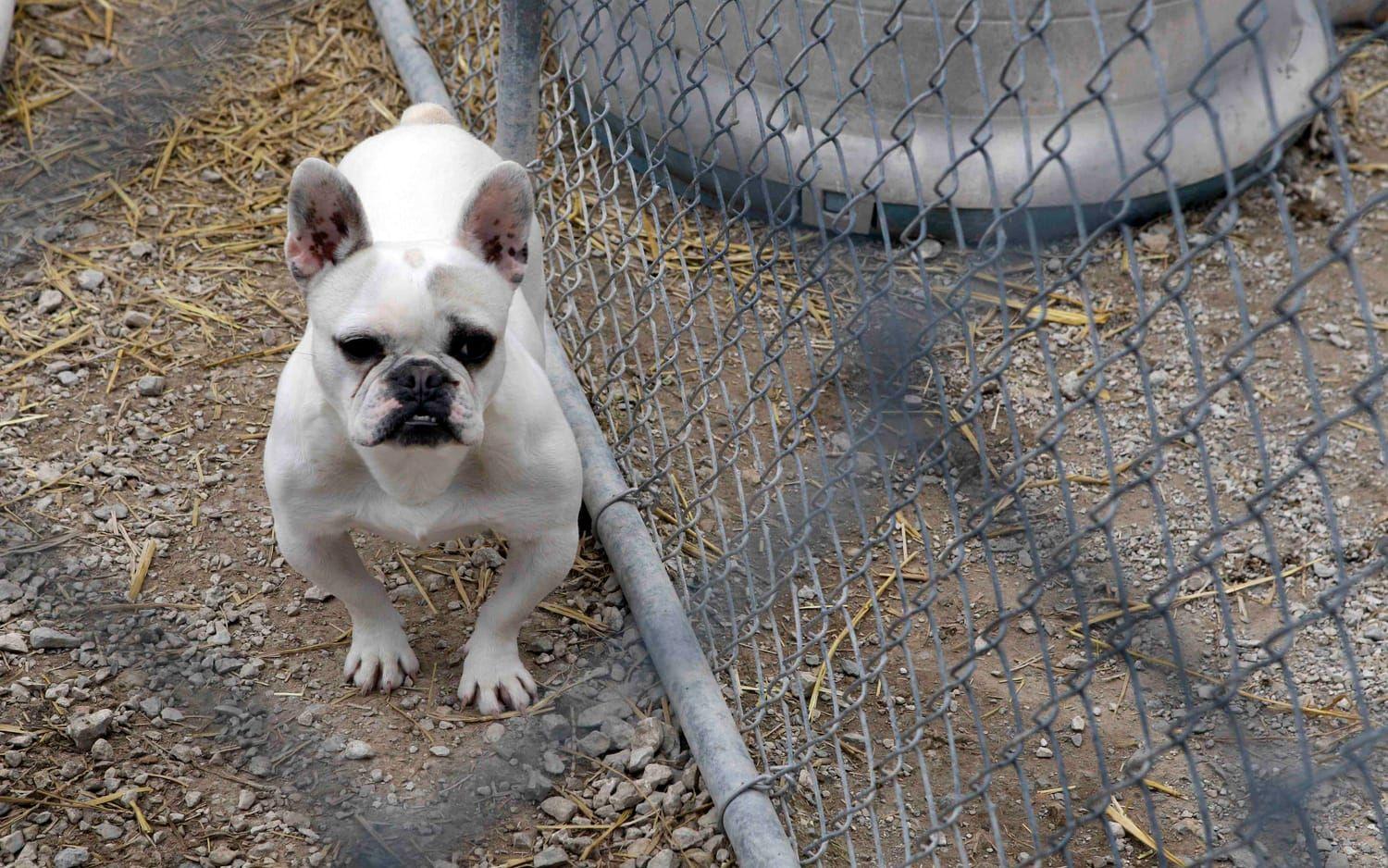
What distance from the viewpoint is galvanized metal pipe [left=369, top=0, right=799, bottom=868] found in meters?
2.26

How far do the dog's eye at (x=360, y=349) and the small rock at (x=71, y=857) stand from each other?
1.01 m

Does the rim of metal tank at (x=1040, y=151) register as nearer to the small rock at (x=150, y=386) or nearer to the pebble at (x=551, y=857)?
the small rock at (x=150, y=386)

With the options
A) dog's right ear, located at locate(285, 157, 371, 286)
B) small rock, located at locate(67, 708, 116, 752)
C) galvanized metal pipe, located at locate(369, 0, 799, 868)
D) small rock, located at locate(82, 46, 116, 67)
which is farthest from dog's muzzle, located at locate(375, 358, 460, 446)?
small rock, located at locate(82, 46, 116, 67)

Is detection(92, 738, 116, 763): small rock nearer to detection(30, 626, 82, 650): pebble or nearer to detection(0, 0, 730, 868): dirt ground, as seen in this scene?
detection(0, 0, 730, 868): dirt ground

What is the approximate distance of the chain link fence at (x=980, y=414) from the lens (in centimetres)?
224

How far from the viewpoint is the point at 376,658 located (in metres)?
2.59

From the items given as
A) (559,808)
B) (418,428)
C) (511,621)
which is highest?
(418,428)

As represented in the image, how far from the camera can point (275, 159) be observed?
12.9ft

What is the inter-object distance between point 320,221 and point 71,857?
3.90 ft

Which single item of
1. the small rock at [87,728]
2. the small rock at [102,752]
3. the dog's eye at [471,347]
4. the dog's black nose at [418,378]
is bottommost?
the small rock at [102,752]

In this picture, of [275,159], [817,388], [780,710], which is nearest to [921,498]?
→ [780,710]

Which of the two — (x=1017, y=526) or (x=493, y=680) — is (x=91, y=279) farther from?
(x=1017, y=526)

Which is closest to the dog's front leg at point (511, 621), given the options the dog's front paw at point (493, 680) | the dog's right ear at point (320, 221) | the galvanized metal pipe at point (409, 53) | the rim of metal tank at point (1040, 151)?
the dog's front paw at point (493, 680)

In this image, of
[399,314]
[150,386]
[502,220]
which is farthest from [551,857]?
[150,386]
